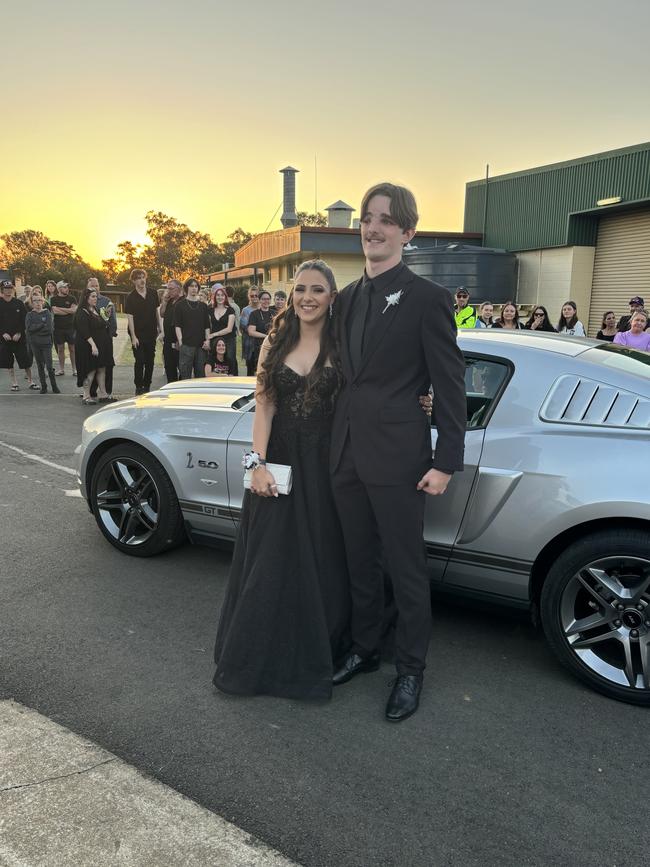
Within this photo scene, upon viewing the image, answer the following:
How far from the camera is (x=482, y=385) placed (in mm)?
3086

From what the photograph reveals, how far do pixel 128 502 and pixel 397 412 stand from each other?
2.25 metres

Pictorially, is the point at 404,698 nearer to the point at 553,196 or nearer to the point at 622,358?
the point at 622,358

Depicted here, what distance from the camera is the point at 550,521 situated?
275 cm

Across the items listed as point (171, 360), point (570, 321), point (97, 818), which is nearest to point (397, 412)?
point (97, 818)

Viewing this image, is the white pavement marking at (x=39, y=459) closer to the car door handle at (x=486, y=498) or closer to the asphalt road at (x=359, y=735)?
the asphalt road at (x=359, y=735)

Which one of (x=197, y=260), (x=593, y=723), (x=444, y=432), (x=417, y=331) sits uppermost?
(x=197, y=260)

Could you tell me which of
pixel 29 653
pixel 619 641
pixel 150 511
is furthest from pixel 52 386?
pixel 619 641

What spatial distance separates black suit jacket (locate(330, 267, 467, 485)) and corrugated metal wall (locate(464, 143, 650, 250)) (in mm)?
17883

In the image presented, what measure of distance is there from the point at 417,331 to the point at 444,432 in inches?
15.0

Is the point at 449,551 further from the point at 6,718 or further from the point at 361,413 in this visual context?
the point at 6,718

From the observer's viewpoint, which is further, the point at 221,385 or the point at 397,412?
the point at 221,385

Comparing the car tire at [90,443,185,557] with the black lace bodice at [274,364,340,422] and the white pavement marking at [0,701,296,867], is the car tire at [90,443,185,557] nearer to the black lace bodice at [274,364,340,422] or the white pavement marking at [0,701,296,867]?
the black lace bodice at [274,364,340,422]

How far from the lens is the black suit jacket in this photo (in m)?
2.43

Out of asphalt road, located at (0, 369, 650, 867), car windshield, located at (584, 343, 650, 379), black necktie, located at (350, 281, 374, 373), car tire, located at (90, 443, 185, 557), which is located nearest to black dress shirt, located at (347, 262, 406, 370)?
black necktie, located at (350, 281, 374, 373)
